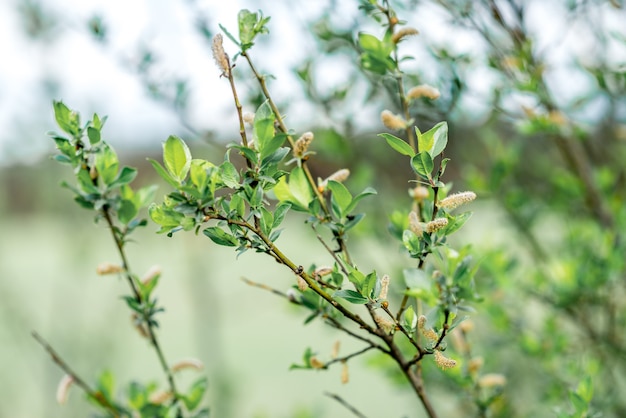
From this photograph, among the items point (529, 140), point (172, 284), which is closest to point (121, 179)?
point (529, 140)

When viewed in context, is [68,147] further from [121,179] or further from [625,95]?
[625,95]

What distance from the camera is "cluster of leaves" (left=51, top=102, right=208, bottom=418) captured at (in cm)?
55

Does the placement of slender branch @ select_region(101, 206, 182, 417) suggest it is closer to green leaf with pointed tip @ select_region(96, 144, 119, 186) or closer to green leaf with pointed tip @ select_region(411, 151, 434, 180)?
green leaf with pointed tip @ select_region(96, 144, 119, 186)

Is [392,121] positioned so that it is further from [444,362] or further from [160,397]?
[160,397]

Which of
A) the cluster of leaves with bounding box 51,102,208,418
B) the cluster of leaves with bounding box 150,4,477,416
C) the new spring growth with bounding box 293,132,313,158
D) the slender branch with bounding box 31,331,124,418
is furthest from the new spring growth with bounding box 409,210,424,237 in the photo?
the slender branch with bounding box 31,331,124,418

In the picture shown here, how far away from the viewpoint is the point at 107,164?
0.57 m

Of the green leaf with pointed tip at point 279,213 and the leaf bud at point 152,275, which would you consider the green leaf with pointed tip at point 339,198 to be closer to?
the green leaf with pointed tip at point 279,213

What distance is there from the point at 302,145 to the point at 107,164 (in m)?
0.19

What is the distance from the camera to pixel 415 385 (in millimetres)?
598

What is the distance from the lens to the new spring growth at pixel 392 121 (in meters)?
0.59

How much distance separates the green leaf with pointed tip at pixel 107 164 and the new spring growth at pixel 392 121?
0.83ft

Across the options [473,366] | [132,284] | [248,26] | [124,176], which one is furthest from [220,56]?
[473,366]

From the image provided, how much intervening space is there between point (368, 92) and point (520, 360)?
1.25 metres

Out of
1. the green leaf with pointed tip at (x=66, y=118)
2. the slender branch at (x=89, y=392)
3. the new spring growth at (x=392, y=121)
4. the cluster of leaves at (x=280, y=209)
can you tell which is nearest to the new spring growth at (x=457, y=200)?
the cluster of leaves at (x=280, y=209)
